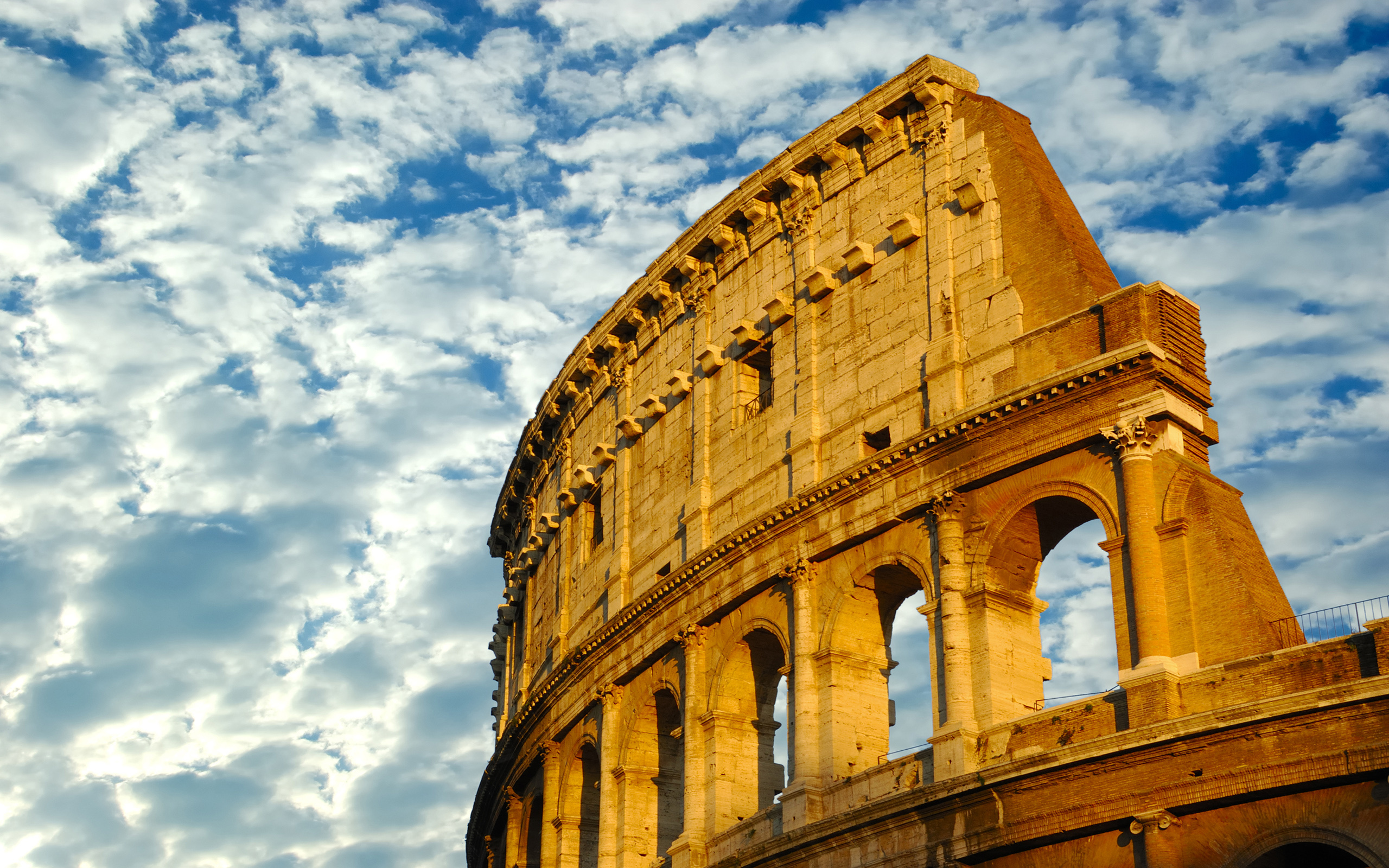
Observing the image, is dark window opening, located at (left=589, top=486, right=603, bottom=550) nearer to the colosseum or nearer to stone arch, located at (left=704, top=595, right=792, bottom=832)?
the colosseum

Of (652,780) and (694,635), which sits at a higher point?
(694,635)

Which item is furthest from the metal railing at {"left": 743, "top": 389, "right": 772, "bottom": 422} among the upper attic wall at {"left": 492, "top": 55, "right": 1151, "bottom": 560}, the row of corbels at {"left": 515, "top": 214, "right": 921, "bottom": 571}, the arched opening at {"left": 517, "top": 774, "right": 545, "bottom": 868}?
the arched opening at {"left": 517, "top": 774, "right": 545, "bottom": 868}

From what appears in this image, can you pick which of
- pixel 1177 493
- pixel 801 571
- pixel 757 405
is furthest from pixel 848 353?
pixel 1177 493

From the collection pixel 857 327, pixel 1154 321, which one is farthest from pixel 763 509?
pixel 1154 321

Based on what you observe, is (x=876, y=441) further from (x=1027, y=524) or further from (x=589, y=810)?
(x=589, y=810)

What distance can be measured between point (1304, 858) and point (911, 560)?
332 inches

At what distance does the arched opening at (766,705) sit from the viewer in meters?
33.1

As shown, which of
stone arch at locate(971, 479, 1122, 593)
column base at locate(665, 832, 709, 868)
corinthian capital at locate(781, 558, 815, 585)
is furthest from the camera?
column base at locate(665, 832, 709, 868)

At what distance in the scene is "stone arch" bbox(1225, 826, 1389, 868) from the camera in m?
21.9

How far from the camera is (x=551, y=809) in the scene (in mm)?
39219

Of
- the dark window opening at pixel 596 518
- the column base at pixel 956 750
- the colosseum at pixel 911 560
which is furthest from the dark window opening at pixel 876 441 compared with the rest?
the dark window opening at pixel 596 518

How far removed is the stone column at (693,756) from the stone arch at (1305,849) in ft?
38.1

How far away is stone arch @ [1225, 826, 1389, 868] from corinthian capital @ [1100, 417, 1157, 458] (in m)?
6.16

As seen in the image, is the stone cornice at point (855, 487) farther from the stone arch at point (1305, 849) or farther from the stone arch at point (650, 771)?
the stone arch at point (1305, 849)
